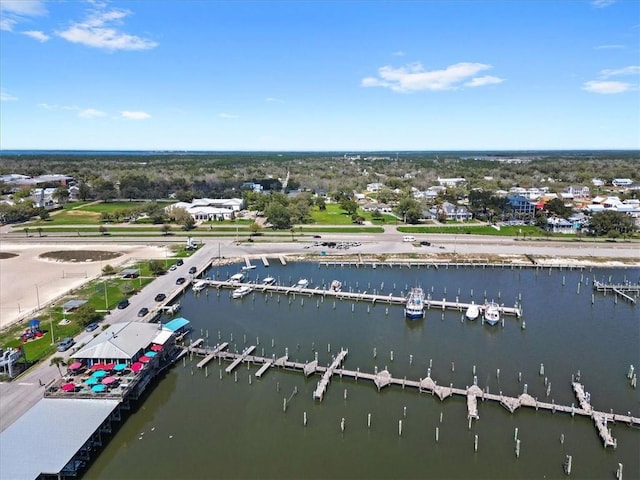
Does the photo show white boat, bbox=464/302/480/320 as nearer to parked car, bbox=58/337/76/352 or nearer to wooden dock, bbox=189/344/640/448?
wooden dock, bbox=189/344/640/448

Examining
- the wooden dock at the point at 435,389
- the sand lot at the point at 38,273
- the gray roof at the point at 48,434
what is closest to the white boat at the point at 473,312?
the wooden dock at the point at 435,389

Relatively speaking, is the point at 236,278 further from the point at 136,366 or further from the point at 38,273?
the point at 136,366

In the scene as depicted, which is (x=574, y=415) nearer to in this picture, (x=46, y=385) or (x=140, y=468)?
(x=140, y=468)

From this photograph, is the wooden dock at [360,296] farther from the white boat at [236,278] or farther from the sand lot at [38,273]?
the sand lot at [38,273]

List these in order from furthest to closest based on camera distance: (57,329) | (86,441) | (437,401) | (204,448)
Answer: (57,329) < (437,401) < (204,448) < (86,441)

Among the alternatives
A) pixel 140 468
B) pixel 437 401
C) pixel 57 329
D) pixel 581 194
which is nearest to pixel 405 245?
pixel 437 401
